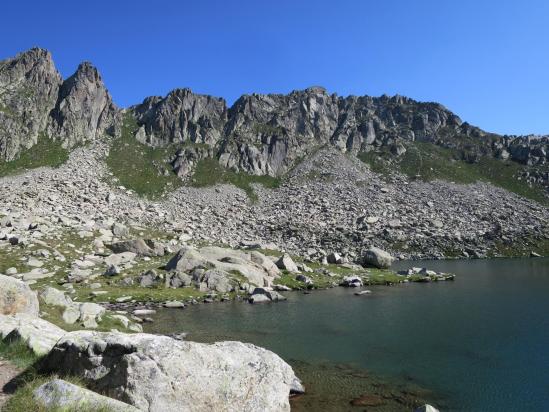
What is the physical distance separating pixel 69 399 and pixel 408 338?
31.4 metres

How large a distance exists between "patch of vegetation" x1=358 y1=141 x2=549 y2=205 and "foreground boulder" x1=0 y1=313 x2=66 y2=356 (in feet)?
556

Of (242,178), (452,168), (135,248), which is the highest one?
(452,168)

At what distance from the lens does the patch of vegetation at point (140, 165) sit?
145125 mm

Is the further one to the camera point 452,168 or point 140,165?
point 452,168

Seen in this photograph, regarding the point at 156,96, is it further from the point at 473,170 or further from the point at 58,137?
the point at 473,170

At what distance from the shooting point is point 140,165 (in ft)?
520

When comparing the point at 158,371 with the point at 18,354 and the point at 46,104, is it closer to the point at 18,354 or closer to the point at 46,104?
the point at 18,354

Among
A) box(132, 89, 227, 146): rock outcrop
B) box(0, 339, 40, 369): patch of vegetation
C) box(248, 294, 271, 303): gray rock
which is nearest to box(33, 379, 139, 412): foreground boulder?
box(0, 339, 40, 369): patch of vegetation

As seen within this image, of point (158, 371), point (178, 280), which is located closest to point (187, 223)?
point (178, 280)

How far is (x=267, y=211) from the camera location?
473ft

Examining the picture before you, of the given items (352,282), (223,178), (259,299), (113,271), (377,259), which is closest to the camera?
(259,299)

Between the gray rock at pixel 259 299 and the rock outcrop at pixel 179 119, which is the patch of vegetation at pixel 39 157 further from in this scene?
the gray rock at pixel 259 299

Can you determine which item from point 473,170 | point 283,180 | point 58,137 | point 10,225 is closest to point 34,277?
point 10,225

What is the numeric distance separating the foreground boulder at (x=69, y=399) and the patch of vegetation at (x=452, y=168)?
173859 millimetres
